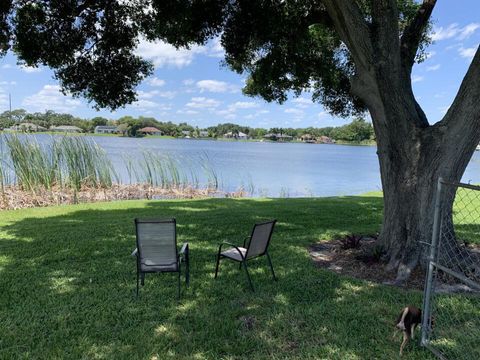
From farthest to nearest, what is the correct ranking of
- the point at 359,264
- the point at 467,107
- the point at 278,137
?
the point at 278,137, the point at 359,264, the point at 467,107

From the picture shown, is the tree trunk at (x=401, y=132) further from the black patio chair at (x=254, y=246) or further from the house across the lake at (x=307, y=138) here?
the house across the lake at (x=307, y=138)

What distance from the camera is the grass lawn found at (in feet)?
10.7

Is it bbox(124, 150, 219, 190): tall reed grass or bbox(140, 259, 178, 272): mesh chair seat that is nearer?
bbox(140, 259, 178, 272): mesh chair seat

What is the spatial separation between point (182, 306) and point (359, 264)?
2.66m

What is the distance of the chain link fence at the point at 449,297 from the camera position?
3219 mm

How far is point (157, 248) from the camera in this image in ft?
14.7

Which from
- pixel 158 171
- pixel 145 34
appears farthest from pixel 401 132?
pixel 158 171

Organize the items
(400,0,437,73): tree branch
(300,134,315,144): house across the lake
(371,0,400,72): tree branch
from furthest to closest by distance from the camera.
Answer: (300,134,315,144): house across the lake < (400,0,437,73): tree branch < (371,0,400,72): tree branch

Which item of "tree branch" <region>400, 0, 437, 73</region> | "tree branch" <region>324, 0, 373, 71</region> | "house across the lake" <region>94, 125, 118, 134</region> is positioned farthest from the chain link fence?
"house across the lake" <region>94, 125, 118, 134</region>

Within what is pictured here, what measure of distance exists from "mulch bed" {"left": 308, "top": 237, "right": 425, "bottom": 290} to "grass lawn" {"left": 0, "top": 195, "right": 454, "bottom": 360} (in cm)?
25

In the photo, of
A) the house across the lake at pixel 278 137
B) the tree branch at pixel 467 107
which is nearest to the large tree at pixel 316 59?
the tree branch at pixel 467 107

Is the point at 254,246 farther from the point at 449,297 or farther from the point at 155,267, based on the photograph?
the point at 449,297

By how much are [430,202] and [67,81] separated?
7617 millimetres

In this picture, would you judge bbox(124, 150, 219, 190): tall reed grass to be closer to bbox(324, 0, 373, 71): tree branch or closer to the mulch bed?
the mulch bed
